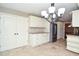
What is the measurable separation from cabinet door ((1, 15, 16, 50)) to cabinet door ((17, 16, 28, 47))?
0.07 metres

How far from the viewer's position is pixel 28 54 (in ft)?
5.71

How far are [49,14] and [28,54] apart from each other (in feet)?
2.55

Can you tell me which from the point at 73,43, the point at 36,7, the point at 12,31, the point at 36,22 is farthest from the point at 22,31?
the point at 73,43

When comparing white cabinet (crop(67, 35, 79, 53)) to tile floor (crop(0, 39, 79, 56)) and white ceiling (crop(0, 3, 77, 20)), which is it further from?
white ceiling (crop(0, 3, 77, 20))

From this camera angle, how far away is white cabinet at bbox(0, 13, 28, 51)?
5.47 feet

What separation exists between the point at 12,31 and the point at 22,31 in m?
0.17

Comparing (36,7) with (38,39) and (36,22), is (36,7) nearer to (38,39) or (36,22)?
(36,22)

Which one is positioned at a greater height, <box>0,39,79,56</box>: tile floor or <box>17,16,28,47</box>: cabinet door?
<box>17,16,28,47</box>: cabinet door

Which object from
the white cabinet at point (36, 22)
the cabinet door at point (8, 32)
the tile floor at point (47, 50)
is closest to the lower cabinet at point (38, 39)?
the tile floor at point (47, 50)

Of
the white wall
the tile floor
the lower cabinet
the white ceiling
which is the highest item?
the white ceiling

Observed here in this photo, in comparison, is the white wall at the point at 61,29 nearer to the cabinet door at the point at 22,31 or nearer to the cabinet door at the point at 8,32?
the cabinet door at the point at 22,31

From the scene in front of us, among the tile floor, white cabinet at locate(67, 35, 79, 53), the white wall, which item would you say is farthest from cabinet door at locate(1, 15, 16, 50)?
white cabinet at locate(67, 35, 79, 53)

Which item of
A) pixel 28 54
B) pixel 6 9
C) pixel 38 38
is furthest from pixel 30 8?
pixel 28 54

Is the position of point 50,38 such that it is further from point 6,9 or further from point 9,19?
point 6,9
